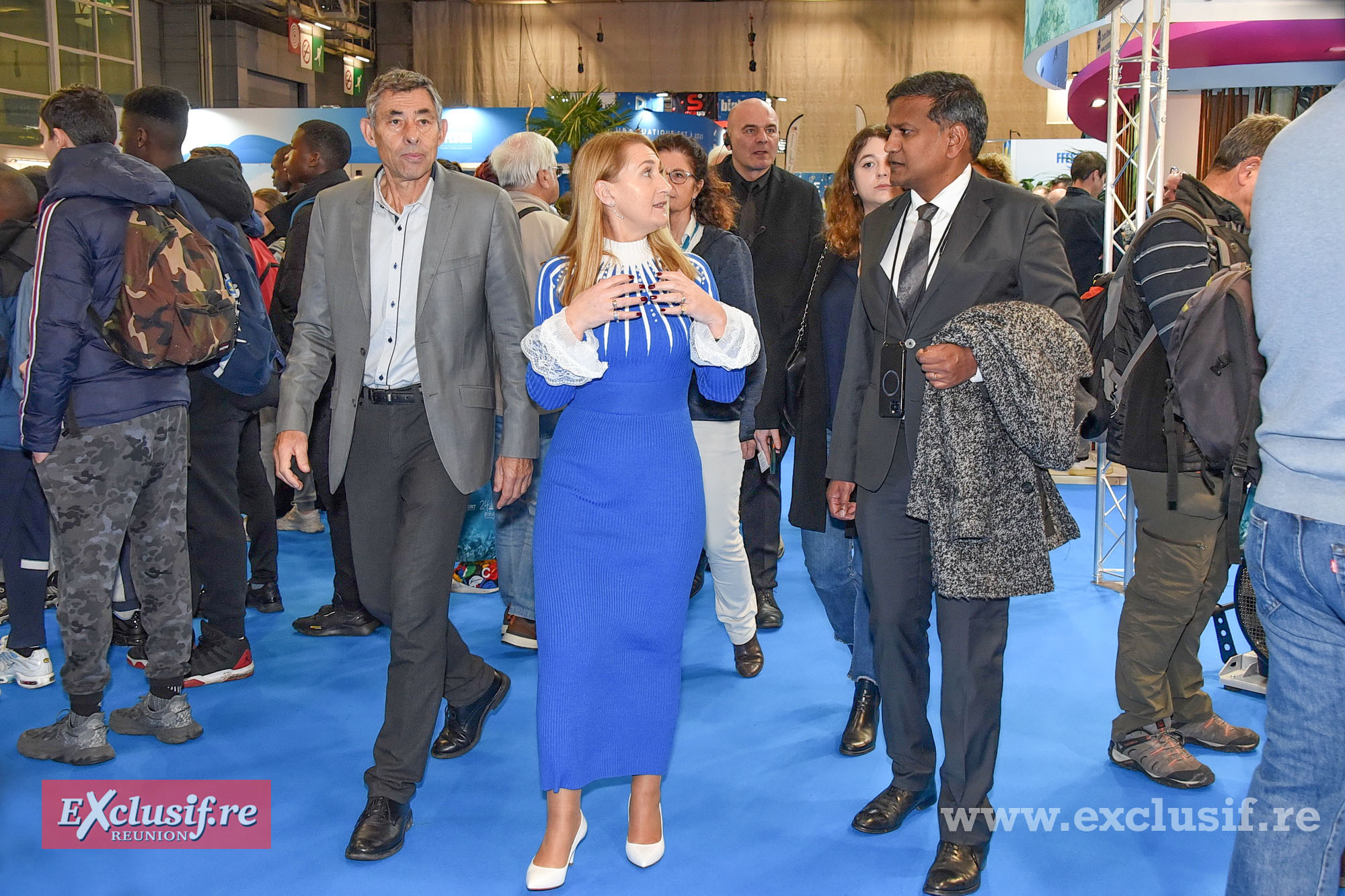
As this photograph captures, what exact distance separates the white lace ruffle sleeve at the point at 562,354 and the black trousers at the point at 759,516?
231cm

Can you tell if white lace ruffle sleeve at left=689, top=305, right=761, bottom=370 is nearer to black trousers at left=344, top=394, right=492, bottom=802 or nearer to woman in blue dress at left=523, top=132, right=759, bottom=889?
woman in blue dress at left=523, top=132, right=759, bottom=889

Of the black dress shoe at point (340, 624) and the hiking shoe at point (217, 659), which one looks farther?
the black dress shoe at point (340, 624)

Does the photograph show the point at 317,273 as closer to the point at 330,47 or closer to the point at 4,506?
the point at 4,506

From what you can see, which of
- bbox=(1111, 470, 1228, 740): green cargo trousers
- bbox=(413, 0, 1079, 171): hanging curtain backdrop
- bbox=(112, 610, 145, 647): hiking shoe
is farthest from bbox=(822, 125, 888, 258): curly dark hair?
bbox=(413, 0, 1079, 171): hanging curtain backdrop

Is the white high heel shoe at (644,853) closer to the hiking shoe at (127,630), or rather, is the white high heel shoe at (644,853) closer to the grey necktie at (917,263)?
the grey necktie at (917,263)

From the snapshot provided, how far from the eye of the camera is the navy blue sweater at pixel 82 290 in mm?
2934

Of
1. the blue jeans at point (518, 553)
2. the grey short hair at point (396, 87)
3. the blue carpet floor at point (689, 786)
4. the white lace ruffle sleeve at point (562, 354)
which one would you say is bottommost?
the blue carpet floor at point (689, 786)

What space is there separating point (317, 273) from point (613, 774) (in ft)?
4.93

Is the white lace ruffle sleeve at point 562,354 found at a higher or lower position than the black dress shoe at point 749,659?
higher

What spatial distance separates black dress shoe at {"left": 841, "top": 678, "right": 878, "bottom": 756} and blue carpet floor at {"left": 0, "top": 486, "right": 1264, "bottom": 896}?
54 millimetres

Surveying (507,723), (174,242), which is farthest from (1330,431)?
(174,242)

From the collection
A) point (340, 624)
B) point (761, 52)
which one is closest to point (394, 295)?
point (340, 624)

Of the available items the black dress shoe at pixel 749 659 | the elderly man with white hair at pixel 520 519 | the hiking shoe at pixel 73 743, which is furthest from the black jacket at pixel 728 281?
the hiking shoe at pixel 73 743

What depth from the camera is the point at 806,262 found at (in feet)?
13.8
